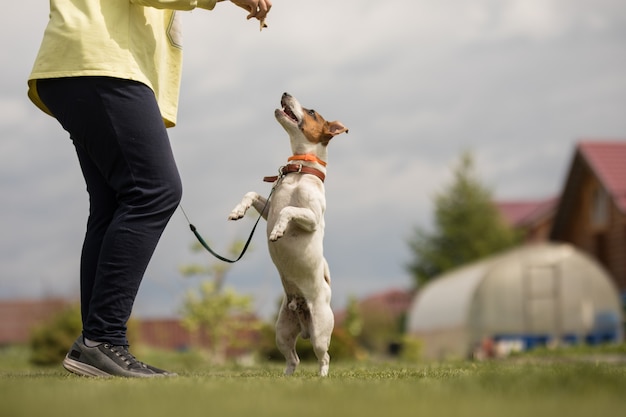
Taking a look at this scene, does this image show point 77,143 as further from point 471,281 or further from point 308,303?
point 471,281

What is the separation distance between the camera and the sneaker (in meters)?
4.03

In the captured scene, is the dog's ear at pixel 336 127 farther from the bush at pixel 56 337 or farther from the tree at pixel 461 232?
the tree at pixel 461 232

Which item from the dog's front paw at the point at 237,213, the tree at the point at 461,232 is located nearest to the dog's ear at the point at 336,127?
the dog's front paw at the point at 237,213

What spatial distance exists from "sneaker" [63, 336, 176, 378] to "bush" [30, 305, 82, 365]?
30.3ft

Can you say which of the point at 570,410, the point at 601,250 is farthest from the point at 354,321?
the point at 570,410

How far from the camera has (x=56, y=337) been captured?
Result: 13258 millimetres

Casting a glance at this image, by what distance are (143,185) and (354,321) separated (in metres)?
14.5

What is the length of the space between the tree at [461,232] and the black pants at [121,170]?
92.7 feet

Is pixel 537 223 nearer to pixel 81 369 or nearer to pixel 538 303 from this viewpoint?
pixel 538 303

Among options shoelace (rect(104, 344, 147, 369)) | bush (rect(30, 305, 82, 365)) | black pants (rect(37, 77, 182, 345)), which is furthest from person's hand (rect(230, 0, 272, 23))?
bush (rect(30, 305, 82, 365))

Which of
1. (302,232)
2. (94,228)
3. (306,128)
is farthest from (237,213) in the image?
(94,228)

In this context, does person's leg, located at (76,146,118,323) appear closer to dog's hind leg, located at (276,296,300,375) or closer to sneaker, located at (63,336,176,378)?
sneaker, located at (63,336,176,378)

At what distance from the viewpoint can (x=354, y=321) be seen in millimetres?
18391

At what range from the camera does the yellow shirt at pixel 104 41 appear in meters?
4.09
